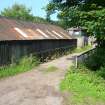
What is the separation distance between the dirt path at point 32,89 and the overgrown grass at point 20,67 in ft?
1.98

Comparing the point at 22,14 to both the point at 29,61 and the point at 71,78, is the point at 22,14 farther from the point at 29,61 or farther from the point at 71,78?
the point at 71,78

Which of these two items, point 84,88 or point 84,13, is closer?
point 84,88

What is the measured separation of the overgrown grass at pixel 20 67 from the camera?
1897cm

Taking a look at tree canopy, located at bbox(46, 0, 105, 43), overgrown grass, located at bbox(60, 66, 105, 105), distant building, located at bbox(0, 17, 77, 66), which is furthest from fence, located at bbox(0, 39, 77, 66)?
overgrown grass, located at bbox(60, 66, 105, 105)

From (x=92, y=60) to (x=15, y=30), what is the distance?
6750 mm

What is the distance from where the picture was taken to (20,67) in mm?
21328

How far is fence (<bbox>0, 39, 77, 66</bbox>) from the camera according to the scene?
21062 mm

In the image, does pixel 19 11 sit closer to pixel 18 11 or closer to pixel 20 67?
pixel 18 11

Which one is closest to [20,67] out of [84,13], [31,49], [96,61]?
[31,49]

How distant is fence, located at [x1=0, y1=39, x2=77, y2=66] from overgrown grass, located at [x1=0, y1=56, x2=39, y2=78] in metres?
0.44

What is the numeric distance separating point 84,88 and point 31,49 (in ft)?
36.5

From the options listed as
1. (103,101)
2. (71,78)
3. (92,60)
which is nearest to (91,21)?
(71,78)

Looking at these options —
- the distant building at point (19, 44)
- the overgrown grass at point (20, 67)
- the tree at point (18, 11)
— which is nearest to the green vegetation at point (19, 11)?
the tree at point (18, 11)

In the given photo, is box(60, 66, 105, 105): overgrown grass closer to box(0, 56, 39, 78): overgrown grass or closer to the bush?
the bush
